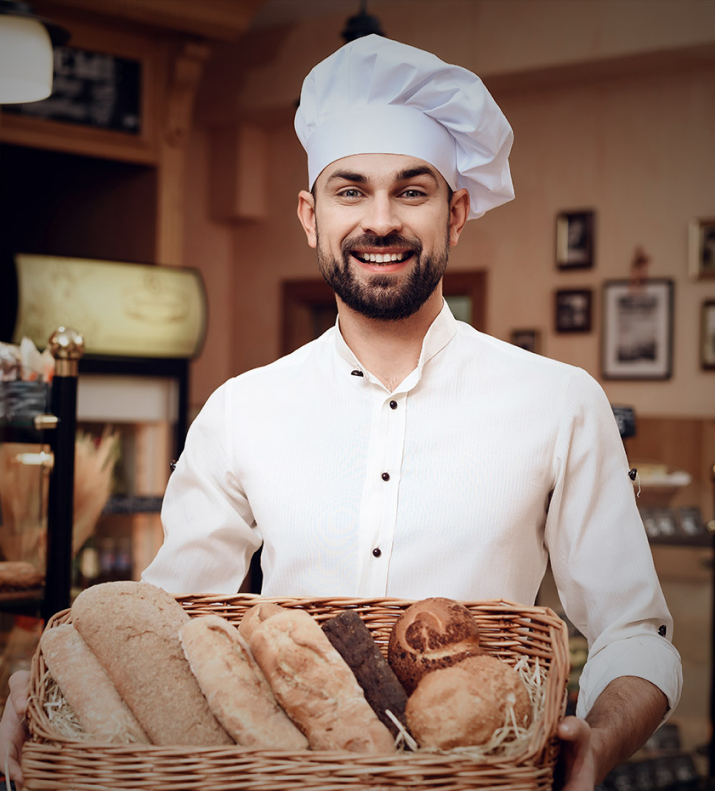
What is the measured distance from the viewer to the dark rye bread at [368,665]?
0.87 meters

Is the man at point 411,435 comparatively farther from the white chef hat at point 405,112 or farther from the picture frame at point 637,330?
the picture frame at point 637,330

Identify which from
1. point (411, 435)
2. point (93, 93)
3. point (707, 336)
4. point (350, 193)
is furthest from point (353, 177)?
point (707, 336)

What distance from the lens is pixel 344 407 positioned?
132 centimetres

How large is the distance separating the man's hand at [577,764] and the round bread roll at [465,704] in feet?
0.14

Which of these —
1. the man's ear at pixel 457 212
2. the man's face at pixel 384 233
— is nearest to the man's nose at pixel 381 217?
the man's face at pixel 384 233

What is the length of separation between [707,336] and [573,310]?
0.59 m

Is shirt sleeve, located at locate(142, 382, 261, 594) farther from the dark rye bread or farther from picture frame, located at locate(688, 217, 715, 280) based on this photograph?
picture frame, located at locate(688, 217, 715, 280)

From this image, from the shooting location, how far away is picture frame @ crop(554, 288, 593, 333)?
4.12m

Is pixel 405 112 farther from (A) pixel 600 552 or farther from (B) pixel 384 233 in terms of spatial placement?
(A) pixel 600 552

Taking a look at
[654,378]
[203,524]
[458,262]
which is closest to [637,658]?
[203,524]

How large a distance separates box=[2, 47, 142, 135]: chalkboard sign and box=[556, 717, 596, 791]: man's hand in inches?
128

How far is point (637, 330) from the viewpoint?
402 centimetres

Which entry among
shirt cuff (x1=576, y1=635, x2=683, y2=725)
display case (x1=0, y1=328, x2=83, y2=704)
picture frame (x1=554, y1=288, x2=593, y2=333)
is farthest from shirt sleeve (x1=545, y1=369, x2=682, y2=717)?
picture frame (x1=554, y1=288, x2=593, y2=333)

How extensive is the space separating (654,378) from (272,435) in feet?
9.87
